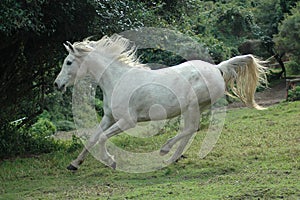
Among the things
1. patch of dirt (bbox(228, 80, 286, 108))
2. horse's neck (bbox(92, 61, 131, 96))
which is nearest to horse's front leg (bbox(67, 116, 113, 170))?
horse's neck (bbox(92, 61, 131, 96))

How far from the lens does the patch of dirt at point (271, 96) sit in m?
16.7

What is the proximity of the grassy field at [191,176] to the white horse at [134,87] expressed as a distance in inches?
15.5

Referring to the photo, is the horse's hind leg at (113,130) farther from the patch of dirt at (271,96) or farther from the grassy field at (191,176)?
the patch of dirt at (271,96)

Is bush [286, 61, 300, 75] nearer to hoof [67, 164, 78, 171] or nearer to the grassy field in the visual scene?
the grassy field

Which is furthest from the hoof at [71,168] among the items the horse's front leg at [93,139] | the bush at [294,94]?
the bush at [294,94]

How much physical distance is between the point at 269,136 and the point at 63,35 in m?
3.90

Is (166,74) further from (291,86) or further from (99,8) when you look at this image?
(291,86)

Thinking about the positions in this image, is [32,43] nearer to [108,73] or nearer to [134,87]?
[108,73]

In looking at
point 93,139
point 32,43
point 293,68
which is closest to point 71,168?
point 93,139

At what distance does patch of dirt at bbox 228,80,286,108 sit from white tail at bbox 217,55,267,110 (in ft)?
27.5

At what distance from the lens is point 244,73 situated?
7.55 meters

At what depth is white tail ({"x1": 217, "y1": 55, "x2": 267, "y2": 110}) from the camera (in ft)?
24.5

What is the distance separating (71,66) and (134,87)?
906mm

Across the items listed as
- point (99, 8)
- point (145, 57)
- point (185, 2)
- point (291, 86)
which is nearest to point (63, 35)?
point (99, 8)
